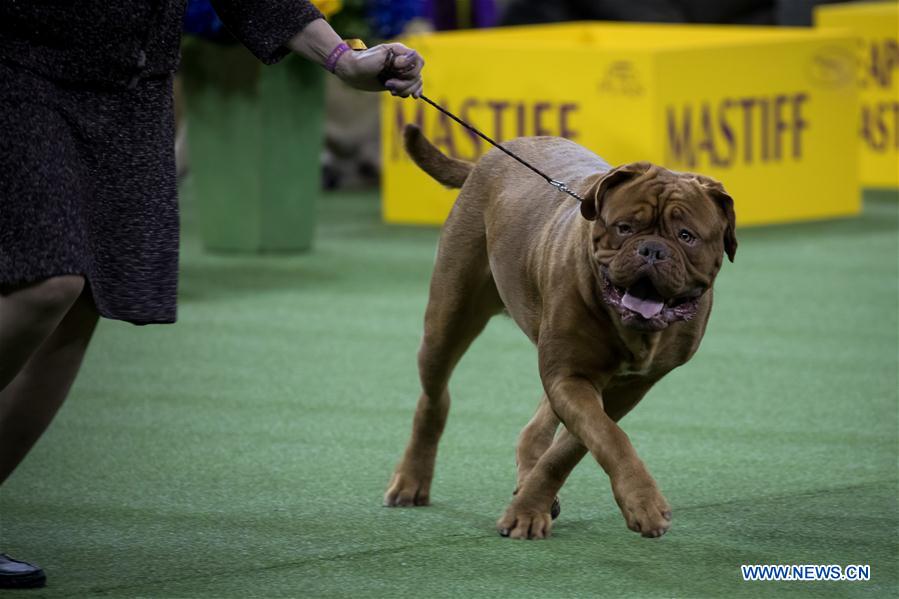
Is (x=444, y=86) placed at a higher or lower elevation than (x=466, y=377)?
higher

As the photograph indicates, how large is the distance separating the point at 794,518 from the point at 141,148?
5.66 ft

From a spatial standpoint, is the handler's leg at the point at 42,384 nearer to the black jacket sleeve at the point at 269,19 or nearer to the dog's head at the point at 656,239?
the black jacket sleeve at the point at 269,19

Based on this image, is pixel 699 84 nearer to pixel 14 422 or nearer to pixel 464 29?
pixel 464 29

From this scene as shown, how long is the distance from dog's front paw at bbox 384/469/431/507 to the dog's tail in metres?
0.75

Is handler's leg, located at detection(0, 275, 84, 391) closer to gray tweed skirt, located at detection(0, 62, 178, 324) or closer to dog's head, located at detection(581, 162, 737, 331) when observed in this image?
gray tweed skirt, located at detection(0, 62, 178, 324)

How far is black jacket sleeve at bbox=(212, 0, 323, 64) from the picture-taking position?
10.5ft

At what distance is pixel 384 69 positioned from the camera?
3152 millimetres

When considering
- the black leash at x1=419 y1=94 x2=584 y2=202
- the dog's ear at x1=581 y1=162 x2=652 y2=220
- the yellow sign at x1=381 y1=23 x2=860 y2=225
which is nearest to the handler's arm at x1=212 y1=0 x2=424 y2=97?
the black leash at x1=419 y1=94 x2=584 y2=202

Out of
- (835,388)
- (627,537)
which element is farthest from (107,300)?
(835,388)

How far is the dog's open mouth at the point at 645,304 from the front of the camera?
9.88ft

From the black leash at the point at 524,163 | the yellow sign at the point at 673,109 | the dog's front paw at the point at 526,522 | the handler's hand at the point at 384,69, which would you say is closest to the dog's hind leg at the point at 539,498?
the dog's front paw at the point at 526,522

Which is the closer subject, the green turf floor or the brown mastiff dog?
the brown mastiff dog

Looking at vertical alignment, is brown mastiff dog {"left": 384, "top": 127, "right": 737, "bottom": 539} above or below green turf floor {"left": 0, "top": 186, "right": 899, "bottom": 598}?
above

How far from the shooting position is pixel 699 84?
8.77 m
